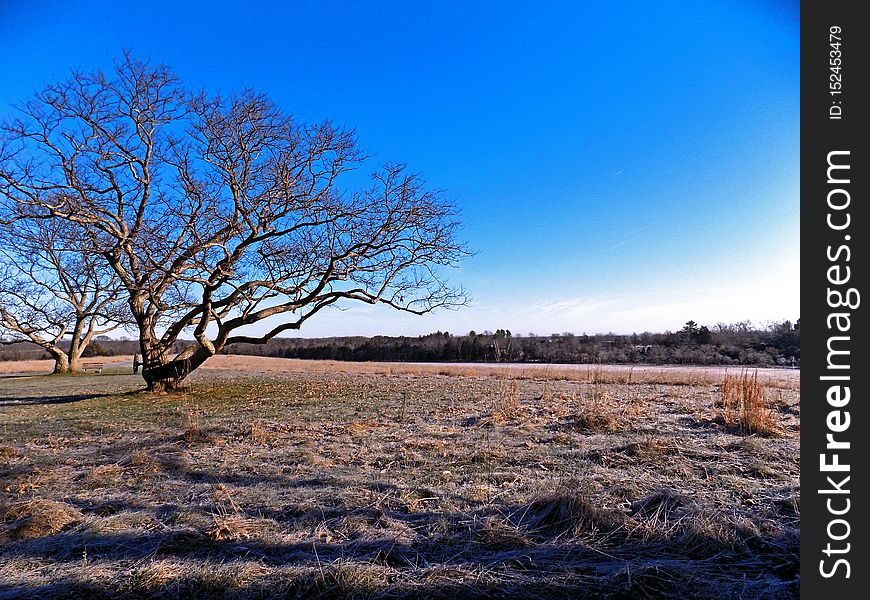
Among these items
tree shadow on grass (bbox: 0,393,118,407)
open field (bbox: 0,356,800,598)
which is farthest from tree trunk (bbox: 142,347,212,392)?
open field (bbox: 0,356,800,598)

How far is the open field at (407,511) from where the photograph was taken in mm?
2465

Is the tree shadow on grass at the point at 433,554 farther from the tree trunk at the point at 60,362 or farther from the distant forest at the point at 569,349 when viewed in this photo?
the tree trunk at the point at 60,362

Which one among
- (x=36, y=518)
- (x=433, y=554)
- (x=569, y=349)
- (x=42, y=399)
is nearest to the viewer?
(x=433, y=554)

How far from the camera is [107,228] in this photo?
11289 mm

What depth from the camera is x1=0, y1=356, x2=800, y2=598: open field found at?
2.46 meters

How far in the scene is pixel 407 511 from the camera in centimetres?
355

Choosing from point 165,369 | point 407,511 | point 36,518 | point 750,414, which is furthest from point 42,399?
point 750,414

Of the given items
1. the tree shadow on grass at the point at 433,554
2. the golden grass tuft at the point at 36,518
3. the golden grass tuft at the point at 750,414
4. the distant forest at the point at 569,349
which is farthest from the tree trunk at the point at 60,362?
the golden grass tuft at the point at 750,414

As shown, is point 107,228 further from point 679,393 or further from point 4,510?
point 679,393

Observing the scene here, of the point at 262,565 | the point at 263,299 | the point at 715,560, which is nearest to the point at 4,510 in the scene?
the point at 262,565

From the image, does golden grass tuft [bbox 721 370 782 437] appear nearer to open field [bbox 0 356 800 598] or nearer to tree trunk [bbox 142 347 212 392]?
open field [bbox 0 356 800 598]

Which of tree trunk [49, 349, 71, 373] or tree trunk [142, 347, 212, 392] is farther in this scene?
tree trunk [49, 349, 71, 373]

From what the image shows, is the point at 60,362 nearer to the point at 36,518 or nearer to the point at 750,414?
the point at 36,518
